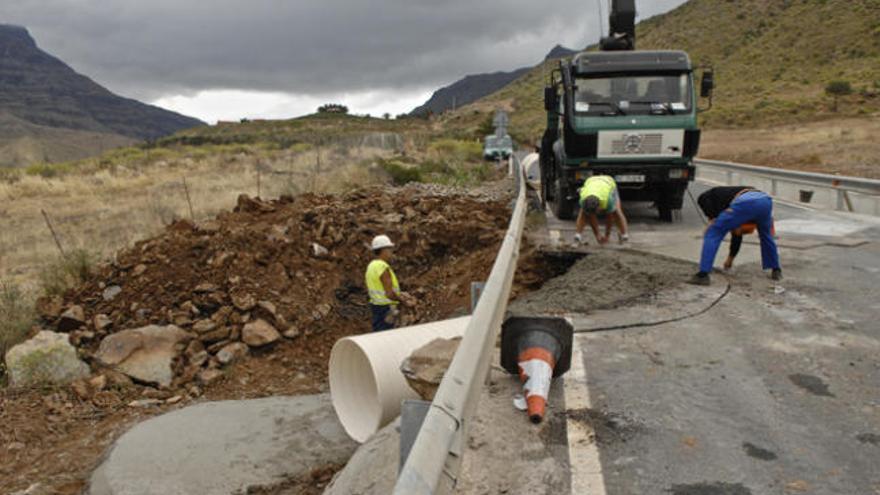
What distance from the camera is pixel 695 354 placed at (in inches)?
200

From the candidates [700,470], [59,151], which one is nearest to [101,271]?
[700,470]

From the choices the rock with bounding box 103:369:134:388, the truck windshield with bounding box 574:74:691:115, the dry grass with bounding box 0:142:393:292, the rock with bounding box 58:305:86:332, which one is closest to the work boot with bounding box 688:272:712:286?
the truck windshield with bounding box 574:74:691:115

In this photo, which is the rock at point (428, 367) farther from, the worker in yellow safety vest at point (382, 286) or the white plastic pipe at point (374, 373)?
the worker in yellow safety vest at point (382, 286)

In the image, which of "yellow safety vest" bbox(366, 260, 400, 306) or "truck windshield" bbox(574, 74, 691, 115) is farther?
"truck windshield" bbox(574, 74, 691, 115)

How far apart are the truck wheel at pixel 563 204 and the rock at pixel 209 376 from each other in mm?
6453

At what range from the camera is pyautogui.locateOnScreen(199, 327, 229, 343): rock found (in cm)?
859

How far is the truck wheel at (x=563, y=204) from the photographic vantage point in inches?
472

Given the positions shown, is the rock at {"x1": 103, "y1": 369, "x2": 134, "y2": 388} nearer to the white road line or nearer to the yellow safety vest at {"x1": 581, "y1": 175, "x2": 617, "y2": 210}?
the white road line

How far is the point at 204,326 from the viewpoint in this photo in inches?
344

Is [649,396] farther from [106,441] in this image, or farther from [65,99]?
[65,99]

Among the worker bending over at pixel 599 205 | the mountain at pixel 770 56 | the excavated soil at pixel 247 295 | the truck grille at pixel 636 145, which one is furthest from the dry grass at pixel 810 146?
the excavated soil at pixel 247 295

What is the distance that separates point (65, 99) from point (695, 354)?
8764 inches

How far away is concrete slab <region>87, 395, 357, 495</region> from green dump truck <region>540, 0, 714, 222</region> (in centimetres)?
625

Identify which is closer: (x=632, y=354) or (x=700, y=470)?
(x=700, y=470)
